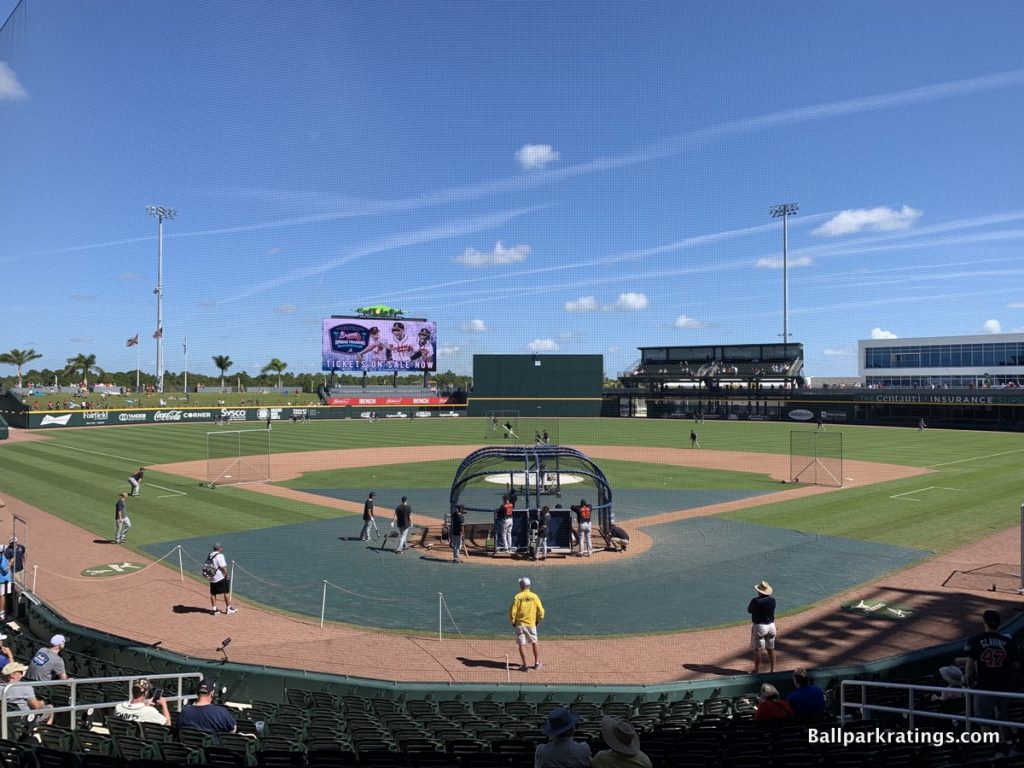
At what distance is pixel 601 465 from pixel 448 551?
68.8 ft

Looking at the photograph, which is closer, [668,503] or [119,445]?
[668,503]

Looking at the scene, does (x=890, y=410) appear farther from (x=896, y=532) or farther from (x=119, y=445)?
(x=119, y=445)

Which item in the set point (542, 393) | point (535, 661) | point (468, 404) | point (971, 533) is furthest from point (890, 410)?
point (535, 661)

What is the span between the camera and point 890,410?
234ft

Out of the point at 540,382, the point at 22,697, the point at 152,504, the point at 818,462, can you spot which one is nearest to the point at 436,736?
the point at 22,697

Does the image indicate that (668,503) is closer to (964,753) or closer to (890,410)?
(964,753)

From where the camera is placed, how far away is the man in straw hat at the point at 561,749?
4770 mm

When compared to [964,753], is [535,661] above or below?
below

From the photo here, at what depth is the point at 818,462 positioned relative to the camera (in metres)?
37.6

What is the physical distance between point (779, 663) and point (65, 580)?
53.8ft

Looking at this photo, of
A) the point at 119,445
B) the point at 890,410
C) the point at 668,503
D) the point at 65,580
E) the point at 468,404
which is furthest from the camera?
the point at 468,404

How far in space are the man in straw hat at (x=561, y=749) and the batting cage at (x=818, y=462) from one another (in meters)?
29.7

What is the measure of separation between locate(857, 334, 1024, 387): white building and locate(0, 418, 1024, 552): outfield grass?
1292 inches

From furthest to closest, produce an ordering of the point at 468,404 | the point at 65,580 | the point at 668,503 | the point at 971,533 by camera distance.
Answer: the point at 468,404, the point at 668,503, the point at 971,533, the point at 65,580
